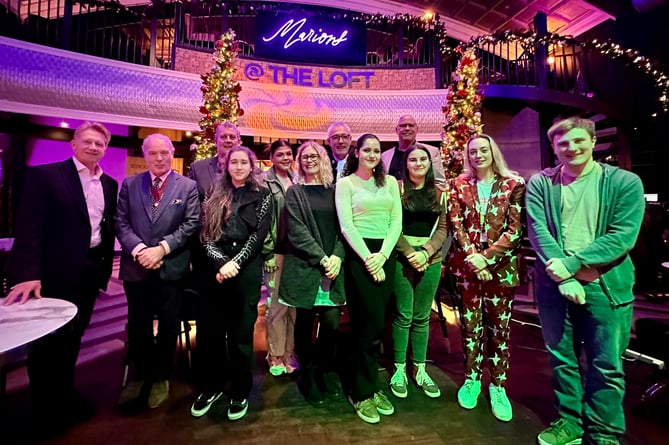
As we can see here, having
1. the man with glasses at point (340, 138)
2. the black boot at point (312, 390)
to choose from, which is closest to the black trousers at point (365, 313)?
the black boot at point (312, 390)

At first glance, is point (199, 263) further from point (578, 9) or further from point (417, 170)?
point (578, 9)

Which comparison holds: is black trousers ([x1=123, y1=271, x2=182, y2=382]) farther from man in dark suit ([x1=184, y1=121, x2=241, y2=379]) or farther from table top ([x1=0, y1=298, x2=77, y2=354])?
table top ([x1=0, y1=298, x2=77, y2=354])

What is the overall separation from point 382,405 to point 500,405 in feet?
2.42

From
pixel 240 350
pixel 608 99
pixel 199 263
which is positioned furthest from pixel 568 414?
pixel 608 99

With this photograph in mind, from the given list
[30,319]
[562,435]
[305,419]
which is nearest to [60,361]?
[30,319]

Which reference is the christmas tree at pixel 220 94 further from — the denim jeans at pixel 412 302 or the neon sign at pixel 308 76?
the denim jeans at pixel 412 302

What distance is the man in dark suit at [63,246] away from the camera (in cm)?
190

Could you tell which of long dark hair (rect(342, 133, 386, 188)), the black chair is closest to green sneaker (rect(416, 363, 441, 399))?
long dark hair (rect(342, 133, 386, 188))

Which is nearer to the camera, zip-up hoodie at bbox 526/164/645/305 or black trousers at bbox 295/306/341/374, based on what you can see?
zip-up hoodie at bbox 526/164/645/305

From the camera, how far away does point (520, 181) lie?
6.76ft

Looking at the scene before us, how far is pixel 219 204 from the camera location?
2025 mm

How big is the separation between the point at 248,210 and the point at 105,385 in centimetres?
178

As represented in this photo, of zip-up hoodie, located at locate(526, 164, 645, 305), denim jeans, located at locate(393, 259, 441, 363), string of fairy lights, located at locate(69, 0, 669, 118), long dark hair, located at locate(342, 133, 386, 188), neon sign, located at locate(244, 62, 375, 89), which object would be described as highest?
string of fairy lights, located at locate(69, 0, 669, 118)

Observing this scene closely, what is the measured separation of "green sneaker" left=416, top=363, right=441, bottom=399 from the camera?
2.29 m
